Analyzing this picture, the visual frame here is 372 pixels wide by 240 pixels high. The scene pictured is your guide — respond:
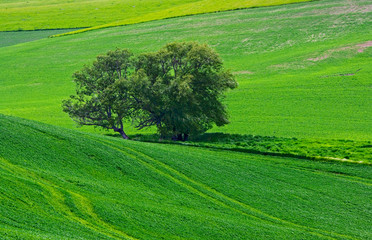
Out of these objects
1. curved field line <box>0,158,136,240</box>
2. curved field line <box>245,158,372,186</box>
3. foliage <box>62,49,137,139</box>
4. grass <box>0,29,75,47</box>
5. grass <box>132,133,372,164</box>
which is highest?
grass <box>0,29,75,47</box>

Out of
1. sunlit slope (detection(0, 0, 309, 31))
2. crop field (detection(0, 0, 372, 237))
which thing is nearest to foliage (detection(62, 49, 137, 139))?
crop field (detection(0, 0, 372, 237))

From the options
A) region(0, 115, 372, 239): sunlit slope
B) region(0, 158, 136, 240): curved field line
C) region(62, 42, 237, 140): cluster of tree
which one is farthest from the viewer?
region(62, 42, 237, 140): cluster of tree

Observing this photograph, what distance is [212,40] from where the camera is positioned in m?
85.4

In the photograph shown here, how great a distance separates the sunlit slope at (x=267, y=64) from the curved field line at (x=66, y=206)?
25.2 metres

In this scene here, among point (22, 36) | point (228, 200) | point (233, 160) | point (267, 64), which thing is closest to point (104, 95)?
point (233, 160)

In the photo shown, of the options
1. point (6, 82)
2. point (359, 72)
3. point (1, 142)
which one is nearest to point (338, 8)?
point (359, 72)

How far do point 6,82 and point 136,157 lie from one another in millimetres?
54338

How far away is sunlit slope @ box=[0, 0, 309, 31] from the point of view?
109 metres

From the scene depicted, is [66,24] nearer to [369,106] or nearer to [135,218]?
[369,106]

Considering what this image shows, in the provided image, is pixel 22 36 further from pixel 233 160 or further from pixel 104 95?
pixel 233 160

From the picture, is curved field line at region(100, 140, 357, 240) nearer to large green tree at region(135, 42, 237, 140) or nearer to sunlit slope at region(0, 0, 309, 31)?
large green tree at region(135, 42, 237, 140)

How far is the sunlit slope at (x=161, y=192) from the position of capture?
2138 cm

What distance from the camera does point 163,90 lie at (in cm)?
4266

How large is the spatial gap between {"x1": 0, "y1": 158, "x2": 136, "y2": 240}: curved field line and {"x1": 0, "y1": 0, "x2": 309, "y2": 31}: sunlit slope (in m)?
86.8
